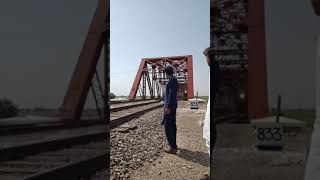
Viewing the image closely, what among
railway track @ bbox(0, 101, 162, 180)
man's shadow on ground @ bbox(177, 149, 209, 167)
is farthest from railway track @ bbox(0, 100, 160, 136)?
man's shadow on ground @ bbox(177, 149, 209, 167)

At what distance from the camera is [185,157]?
2156mm

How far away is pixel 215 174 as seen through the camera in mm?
2010

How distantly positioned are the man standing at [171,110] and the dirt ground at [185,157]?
0.03 metres

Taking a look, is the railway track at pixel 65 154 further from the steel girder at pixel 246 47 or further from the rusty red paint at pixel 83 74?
the steel girder at pixel 246 47

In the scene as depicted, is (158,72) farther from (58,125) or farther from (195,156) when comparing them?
(58,125)

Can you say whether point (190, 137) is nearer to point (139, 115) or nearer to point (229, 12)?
point (139, 115)

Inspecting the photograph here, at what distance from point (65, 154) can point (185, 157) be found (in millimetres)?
690

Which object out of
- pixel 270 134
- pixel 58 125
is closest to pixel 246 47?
pixel 270 134

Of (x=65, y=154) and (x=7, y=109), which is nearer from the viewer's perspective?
(x=7, y=109)

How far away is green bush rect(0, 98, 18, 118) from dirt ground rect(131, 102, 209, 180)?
80 centimetres

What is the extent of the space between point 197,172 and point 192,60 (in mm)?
617

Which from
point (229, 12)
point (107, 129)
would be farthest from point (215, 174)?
point (229, 12)

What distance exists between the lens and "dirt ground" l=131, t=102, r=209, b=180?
209cm

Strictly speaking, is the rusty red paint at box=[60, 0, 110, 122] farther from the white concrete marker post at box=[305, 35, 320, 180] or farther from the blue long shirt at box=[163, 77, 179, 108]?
the white concrete marker post at box=[305, 35, 320, 180]
